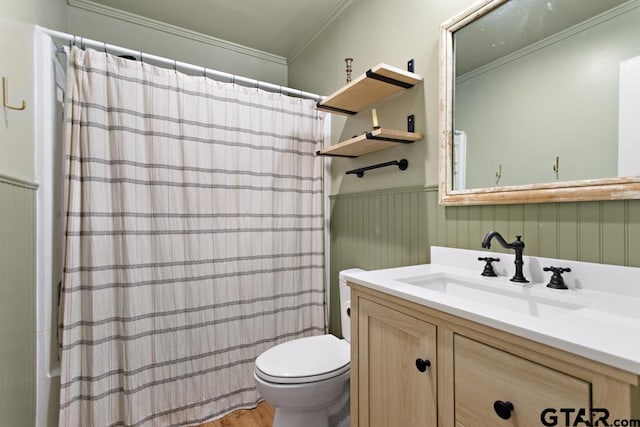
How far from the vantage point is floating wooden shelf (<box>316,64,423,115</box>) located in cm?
142

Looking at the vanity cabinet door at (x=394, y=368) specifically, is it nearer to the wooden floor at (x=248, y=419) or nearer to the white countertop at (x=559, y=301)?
the white countertop at (x=559, y=301)

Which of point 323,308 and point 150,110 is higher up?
point 150,110

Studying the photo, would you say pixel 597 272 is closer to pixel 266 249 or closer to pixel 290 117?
pixel 266 249

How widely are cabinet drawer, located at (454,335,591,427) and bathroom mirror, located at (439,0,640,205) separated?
602 mm

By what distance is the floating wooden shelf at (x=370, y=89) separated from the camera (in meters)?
1.42

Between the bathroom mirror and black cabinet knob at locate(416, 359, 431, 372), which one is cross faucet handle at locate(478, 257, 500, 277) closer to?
the bathroom mirror

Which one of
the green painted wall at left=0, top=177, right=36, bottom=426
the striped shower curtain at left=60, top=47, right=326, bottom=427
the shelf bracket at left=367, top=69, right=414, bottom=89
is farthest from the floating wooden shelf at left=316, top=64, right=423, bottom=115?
the green painted wall at left=0, top=177, right=36, bottom=426

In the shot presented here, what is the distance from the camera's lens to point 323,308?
2113mm

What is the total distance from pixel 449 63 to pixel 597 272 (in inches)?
38.3

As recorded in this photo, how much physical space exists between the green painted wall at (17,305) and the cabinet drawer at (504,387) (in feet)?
4.38

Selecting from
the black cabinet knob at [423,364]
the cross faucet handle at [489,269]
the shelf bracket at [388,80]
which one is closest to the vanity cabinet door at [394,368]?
the black cabinet knob at [423,364]

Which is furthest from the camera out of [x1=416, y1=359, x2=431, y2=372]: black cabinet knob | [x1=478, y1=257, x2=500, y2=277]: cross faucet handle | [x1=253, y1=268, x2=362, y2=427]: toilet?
[x1=253, y1=268, x2=362, y2=427]: toilet

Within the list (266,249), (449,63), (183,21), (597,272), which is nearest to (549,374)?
(597,272)

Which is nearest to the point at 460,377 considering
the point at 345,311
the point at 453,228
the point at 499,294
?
the point at 499,294
